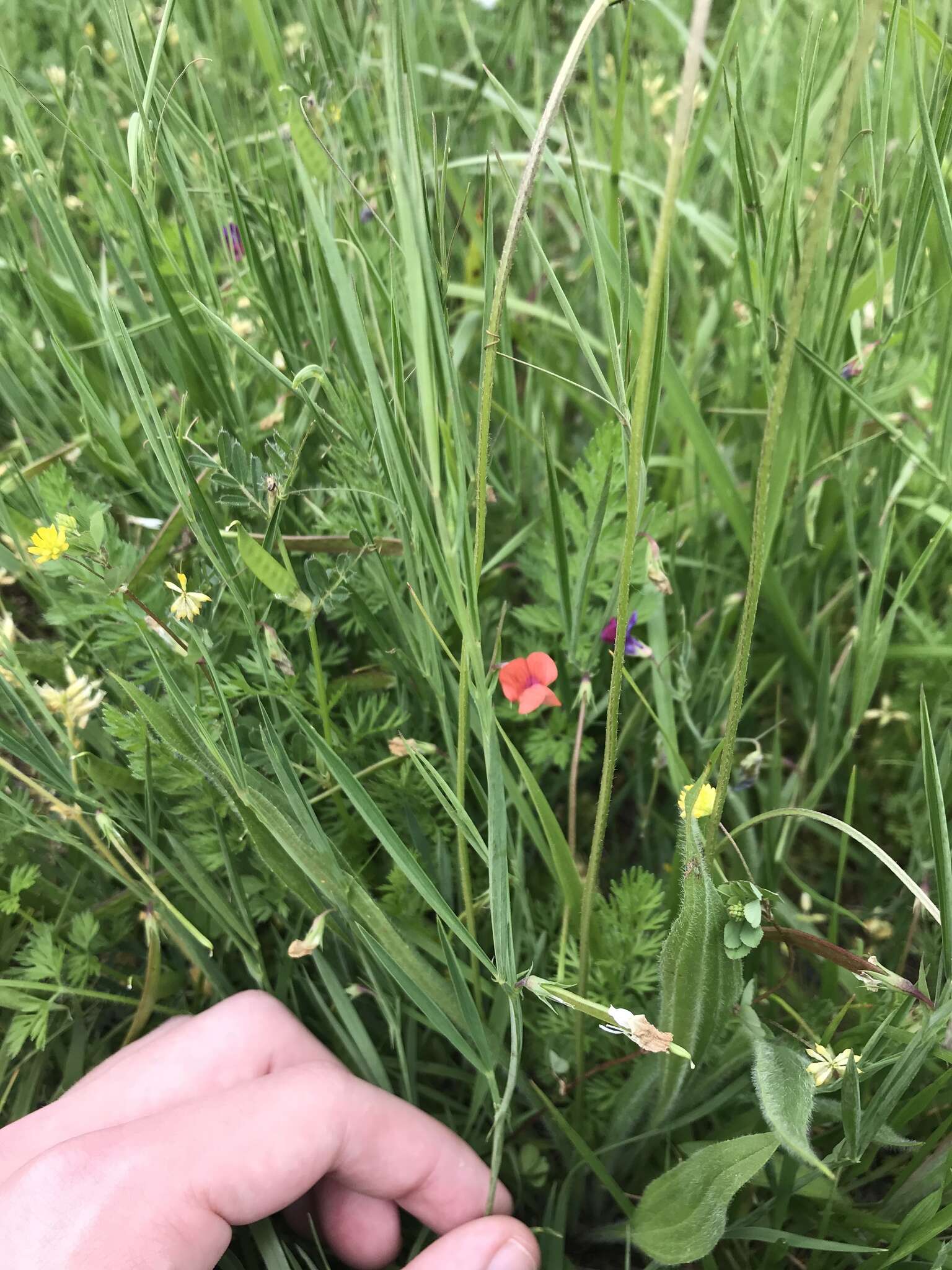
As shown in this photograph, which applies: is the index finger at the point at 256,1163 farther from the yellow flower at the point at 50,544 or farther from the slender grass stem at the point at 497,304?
the yellow flower at the point at 50,544

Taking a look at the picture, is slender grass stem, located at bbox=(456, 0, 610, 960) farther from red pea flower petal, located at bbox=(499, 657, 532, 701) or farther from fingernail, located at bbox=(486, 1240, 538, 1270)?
→ fingernail, located at bbox=(486, 1240, 538, 1270)

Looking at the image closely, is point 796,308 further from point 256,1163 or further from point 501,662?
point 256,1163

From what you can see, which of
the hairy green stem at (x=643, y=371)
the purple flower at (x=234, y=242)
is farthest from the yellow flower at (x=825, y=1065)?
the purple flower at (x=234, y=242)

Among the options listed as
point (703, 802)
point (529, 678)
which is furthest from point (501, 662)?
point (703, 802)

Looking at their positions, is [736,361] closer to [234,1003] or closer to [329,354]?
[329,354]

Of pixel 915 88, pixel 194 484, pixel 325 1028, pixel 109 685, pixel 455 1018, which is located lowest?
pixel 325 1028

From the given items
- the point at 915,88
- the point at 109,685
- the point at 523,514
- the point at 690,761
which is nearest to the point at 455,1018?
the point at 690,761
